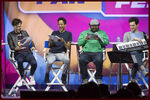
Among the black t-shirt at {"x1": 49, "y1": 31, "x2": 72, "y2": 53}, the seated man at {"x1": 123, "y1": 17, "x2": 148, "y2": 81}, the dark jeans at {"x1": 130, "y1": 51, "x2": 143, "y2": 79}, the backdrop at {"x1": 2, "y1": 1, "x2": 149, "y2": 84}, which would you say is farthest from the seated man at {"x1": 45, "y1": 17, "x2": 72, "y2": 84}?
the dark jeans at {"x1": 130, "y1": 51, "x2": 143, "y2": 79}

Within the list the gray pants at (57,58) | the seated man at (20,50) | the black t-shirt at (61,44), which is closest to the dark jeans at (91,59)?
the gray pants at (57,58)

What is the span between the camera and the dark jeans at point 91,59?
4895 mm

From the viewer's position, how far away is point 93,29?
16.7 ft

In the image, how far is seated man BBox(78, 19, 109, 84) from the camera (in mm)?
4887

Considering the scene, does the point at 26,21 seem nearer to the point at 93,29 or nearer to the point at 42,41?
the point at 42,41

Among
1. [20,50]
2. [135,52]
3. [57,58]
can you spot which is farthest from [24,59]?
[135,52]

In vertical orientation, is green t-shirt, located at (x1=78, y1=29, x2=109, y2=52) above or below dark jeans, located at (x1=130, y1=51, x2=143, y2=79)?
above

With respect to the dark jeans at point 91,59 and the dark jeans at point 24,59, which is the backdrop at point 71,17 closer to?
the dark jeans at point 24,59

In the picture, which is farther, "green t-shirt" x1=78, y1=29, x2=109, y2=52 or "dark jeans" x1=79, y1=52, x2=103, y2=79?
"green t-shirt" x1=78, y1=29, x2=109, y2=52

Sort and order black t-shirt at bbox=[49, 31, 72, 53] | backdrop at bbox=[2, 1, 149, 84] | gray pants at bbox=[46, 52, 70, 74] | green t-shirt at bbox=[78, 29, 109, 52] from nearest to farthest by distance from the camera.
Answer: green t-shirt at bbox=[78, 29, 109, 52] → gray pants at bbox=[46, 52, 70, 74] → black t-shirt at bbox=[49, 31, 72, 53] → backdrop at bbox=[2, 1, 149, 84]

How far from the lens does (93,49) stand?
16.6 ft

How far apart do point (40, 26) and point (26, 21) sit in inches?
13.6

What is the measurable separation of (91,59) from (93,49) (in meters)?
0.20

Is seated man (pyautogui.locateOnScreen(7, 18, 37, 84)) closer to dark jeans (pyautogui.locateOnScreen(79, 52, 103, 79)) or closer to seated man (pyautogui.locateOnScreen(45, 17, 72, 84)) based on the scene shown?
seated man (pyautogui.locateOnScreen(45, 17, 72, 84))
